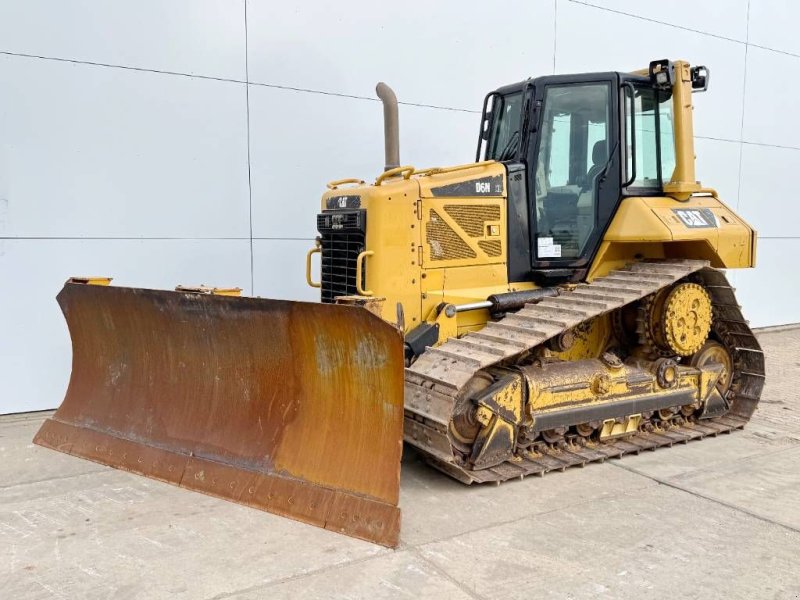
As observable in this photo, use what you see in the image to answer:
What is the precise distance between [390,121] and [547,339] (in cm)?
237

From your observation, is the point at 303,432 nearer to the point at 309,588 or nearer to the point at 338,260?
the point at 309,588

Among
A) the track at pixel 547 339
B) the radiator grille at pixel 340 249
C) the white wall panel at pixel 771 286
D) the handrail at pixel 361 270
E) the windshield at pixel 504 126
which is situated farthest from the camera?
the white wall panel at pixel 771 286

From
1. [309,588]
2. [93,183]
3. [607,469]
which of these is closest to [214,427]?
[309,588]

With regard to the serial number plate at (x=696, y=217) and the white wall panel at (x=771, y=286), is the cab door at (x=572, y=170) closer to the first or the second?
the serial number plate at (x=696, y=217)

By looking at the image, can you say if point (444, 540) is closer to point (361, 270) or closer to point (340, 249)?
point (361, 270)

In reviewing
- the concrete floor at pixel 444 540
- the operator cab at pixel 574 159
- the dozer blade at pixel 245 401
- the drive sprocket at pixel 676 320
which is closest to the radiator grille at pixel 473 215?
the operator cab at pixel 574 159

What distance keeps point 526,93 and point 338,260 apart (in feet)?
6.56

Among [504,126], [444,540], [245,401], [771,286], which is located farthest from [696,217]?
[771,286]

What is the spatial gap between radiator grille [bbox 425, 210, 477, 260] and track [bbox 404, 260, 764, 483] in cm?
61

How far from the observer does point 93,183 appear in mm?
6520

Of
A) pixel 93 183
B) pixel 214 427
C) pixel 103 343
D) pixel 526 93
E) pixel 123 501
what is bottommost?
pixel 123 501

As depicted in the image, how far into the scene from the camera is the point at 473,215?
528 centimetres

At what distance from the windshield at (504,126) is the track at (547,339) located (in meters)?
1.33

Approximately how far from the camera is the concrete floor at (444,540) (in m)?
3.24
